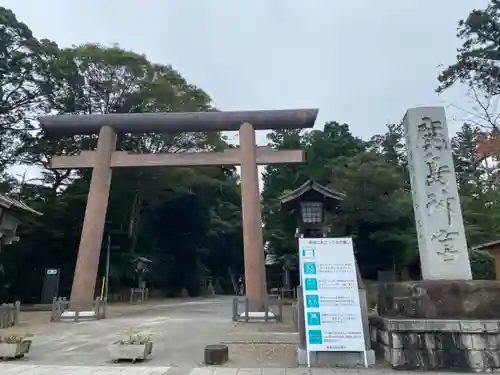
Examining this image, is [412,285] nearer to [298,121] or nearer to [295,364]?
[295,364]

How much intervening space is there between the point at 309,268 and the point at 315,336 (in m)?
1.14

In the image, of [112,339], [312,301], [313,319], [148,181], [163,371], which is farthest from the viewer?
[148,181]

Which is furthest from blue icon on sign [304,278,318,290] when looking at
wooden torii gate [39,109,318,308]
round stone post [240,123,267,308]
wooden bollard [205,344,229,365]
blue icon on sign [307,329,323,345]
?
wooden torii gate [39,109,318,308]

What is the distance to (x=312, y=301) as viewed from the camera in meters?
6.98

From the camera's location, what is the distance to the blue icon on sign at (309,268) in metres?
7.15

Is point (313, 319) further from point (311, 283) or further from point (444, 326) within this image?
point (444, 326)

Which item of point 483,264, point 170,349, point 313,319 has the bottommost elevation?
point 170,349

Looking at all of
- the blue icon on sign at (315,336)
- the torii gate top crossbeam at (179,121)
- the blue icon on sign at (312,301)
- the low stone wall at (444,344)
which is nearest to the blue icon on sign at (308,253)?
the blue icon on sign at (312,301)

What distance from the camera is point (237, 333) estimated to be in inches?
416

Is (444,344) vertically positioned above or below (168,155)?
below

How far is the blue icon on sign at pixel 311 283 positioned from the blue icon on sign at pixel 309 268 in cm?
12

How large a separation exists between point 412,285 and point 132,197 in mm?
24608

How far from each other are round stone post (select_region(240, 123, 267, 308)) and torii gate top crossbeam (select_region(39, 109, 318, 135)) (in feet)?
1.84

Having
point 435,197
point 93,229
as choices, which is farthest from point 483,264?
point 93,229
